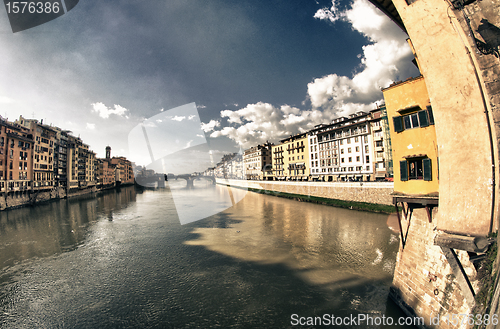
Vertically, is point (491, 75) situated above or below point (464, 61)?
below

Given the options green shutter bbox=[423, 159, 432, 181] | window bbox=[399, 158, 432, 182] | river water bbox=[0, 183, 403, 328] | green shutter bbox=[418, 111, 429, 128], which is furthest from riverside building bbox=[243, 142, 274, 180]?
green shutter bbox=[423, 159, 432, 181]

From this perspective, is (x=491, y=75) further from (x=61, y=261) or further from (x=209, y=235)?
(x=61, y=261)

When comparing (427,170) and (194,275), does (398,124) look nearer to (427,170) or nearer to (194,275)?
(427,170)

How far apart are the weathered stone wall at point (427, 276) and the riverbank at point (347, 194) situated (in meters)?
12.6

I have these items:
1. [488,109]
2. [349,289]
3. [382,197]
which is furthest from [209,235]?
[382,197]

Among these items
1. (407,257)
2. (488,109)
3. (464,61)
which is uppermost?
(464,61)

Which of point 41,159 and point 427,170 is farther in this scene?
point 41,159

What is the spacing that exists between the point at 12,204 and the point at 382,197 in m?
63.6

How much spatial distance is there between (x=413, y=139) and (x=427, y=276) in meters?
5.40

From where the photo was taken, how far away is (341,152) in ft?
153

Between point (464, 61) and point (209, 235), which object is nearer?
point (464, 61)

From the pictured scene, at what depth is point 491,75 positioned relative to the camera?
4.82 metres

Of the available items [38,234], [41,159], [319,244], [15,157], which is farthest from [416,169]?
[41,159]

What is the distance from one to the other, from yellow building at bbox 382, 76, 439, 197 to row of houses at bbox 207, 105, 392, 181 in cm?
2135
